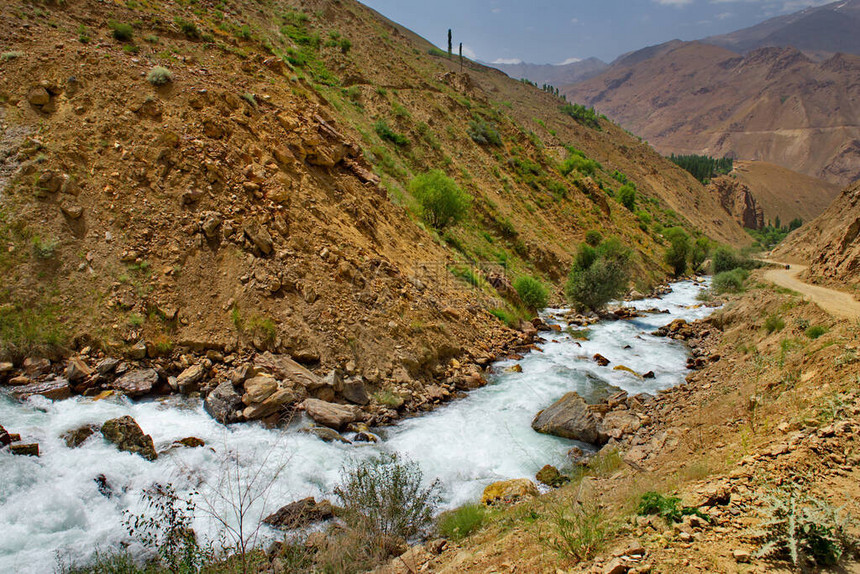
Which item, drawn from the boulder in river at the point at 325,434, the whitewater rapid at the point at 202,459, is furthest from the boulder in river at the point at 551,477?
the boulder in river at the point at 325,434

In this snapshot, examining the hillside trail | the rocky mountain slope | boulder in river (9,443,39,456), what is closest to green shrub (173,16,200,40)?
the rocky mountain slope

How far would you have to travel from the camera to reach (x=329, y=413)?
9.92 meters

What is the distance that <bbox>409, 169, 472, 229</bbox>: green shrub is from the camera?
22.5 metres

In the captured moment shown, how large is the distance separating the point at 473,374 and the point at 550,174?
1199 inches

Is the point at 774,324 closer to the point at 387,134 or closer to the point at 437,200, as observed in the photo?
the point at 437,200

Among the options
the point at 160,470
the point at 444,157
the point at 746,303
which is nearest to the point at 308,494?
the point at 160,470

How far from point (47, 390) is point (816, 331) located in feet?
59.4

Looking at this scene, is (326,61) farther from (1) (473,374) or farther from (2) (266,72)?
(1) (473,374)

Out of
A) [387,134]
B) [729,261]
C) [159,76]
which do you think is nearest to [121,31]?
[159,76]

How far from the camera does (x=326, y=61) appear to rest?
107 feet

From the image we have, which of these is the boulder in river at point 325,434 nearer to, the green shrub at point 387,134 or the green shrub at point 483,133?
the green shrub at point 387,134

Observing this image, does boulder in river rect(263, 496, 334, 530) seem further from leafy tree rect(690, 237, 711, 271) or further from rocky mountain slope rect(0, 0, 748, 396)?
leafy tree rect(690, 237, 711, 271)

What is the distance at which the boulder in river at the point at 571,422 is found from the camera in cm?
1030

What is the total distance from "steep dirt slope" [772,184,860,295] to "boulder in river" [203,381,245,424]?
22.3m
